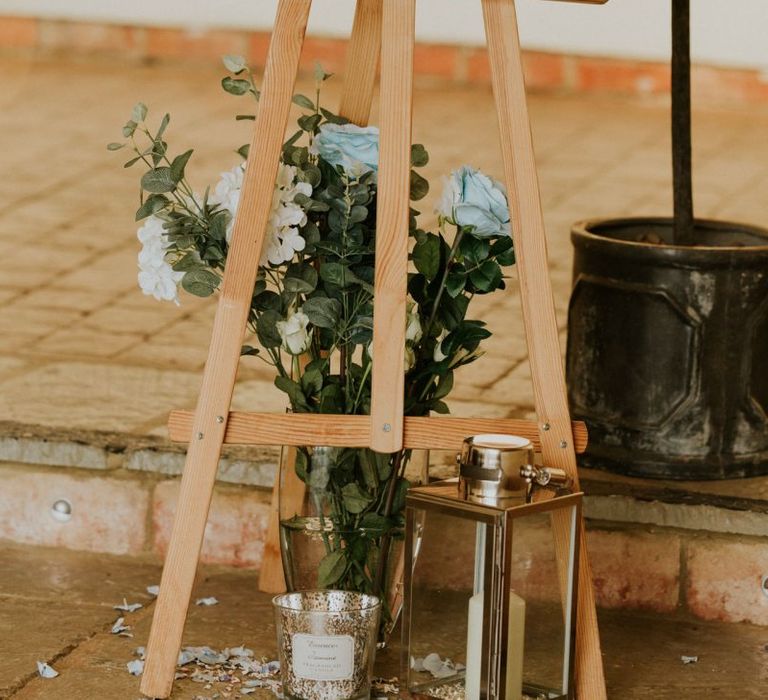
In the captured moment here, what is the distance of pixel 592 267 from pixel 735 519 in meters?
0.51

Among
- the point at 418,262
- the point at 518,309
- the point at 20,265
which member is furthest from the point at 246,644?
the point at 20,265

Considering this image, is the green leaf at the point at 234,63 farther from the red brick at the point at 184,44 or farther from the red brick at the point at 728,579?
the red brick at the point at 184,44

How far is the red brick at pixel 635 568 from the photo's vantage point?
94.4 inches

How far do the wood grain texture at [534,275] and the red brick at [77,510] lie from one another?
0.94 metres

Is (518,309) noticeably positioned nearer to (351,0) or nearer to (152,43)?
(351,0)

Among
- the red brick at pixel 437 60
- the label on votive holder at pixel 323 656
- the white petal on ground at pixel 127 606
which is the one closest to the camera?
the label on votive holder at pixel 323 656

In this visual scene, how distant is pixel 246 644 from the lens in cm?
223

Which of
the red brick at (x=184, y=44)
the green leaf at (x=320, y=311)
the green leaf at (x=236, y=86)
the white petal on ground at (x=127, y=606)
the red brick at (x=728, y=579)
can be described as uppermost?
the red brick at (x=184, y=44)

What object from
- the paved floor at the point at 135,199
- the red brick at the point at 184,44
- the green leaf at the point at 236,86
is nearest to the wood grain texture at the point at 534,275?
the green leaf at the point at 236,86

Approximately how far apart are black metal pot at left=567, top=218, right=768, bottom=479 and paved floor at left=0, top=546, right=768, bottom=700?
0.30m

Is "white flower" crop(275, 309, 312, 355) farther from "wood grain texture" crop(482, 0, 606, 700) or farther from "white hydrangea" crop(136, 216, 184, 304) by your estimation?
"wood grain texture" crop(482, 0, 606, 700)

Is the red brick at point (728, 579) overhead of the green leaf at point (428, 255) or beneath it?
beneath

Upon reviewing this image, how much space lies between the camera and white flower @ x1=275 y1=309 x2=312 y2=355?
2.03 meters

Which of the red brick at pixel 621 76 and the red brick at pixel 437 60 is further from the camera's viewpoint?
the red brick at pixel 437 60
